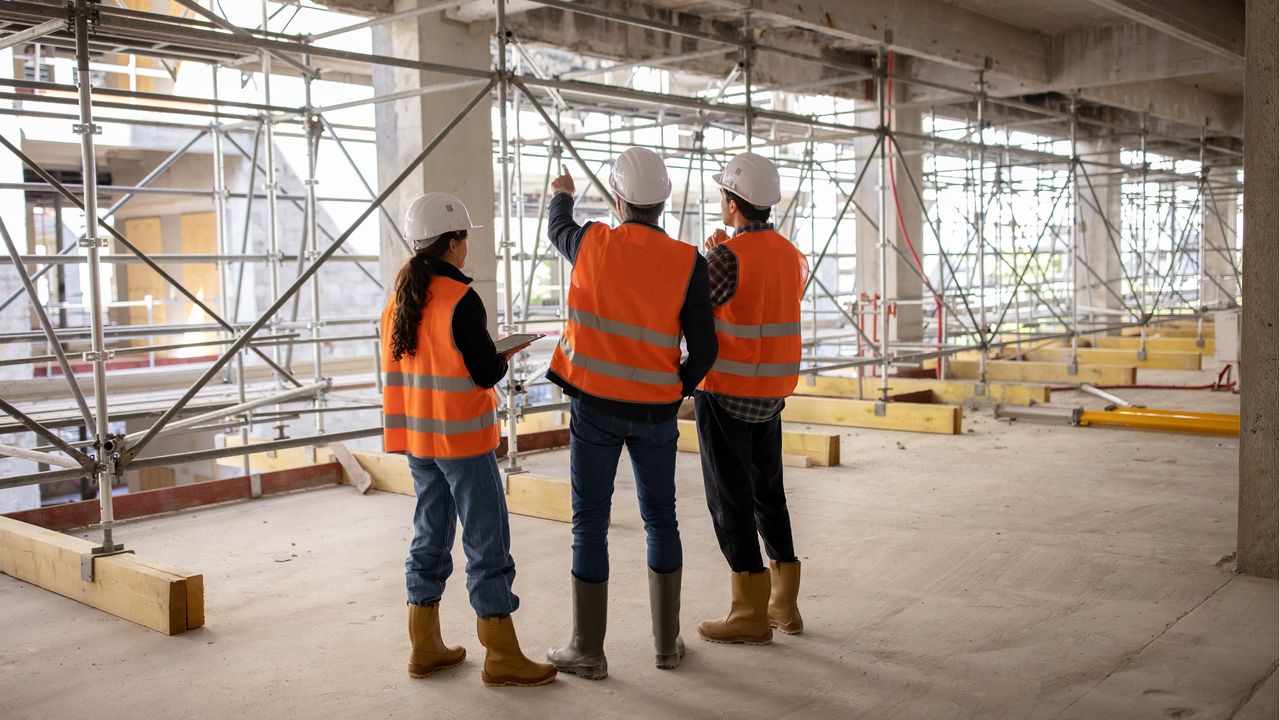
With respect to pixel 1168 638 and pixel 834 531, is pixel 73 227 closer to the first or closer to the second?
pixel 834 531

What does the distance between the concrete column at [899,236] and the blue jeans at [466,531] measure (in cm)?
999

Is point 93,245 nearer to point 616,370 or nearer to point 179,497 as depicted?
point 179,497

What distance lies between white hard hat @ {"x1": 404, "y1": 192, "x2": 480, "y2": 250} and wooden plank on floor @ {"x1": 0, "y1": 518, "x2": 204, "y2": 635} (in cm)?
188

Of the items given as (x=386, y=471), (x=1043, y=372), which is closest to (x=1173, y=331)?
(x=1043, y=372)

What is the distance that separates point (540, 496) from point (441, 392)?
2922mm

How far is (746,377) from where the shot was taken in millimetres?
4047

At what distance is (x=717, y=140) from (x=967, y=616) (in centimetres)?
1759

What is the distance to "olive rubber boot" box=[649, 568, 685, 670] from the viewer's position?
3.80 meters

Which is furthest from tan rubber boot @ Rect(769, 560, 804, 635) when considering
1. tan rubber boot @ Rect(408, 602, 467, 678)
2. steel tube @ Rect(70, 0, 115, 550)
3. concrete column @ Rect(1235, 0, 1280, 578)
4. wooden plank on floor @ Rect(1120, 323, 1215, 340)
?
wooden plank on floor @ Rect(1120, 323, 1215, 340)

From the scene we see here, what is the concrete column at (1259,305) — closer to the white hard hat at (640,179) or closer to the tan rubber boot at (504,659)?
the white hard hat at (640,179)

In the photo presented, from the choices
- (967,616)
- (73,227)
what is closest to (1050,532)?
(967,616)

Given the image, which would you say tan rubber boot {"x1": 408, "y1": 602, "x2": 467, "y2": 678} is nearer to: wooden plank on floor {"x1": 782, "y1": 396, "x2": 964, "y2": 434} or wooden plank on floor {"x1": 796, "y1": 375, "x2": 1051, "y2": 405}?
wooden plank on floor {"x1": 782, "y1": 396, "x2": 964, "y2": 434}

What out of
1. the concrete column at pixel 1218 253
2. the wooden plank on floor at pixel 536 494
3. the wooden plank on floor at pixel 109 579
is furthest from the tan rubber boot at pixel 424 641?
the concrete column at pixel 1218 253

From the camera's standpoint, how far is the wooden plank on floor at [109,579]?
438 centimetres
